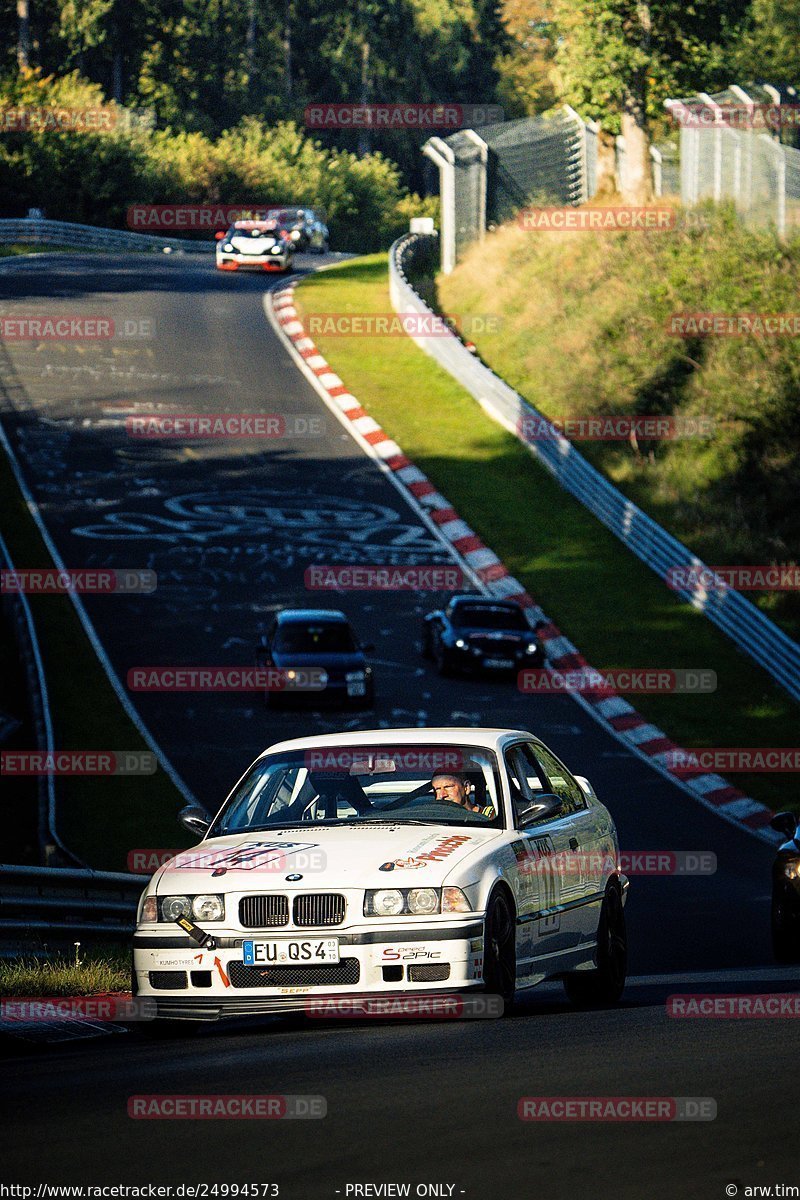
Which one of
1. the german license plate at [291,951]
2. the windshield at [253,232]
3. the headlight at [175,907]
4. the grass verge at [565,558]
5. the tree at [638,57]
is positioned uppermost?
the tree at [638,57]

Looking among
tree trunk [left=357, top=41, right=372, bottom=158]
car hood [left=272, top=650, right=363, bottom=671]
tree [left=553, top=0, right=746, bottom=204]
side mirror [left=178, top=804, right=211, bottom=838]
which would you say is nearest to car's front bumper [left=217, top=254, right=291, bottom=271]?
tree [left=553, top=0, right=746, bottom=204]

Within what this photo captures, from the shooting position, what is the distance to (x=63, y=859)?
60.1 feet

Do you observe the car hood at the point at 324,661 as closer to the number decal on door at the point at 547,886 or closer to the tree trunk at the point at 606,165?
the number decal on door at the point at 547,886

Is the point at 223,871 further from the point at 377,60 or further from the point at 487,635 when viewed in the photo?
the point at 377,60

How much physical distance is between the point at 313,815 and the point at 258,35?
11129cm

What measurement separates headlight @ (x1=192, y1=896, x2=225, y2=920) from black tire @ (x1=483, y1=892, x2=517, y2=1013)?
1273mm

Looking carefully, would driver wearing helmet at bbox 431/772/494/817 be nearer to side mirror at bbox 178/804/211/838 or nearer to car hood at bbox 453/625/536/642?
side mirror at bbox 178/804/211/838

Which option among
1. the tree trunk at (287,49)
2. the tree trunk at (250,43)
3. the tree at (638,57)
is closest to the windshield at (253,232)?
the tree at (638,57)

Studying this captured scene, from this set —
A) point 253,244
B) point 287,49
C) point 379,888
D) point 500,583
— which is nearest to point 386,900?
point 379,888

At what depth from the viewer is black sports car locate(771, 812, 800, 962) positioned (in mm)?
13664

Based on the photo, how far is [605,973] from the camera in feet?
34.8

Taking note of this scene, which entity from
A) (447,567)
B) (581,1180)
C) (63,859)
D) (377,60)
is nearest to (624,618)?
(447,567)

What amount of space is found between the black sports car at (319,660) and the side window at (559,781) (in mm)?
15286

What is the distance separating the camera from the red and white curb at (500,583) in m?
23.3
